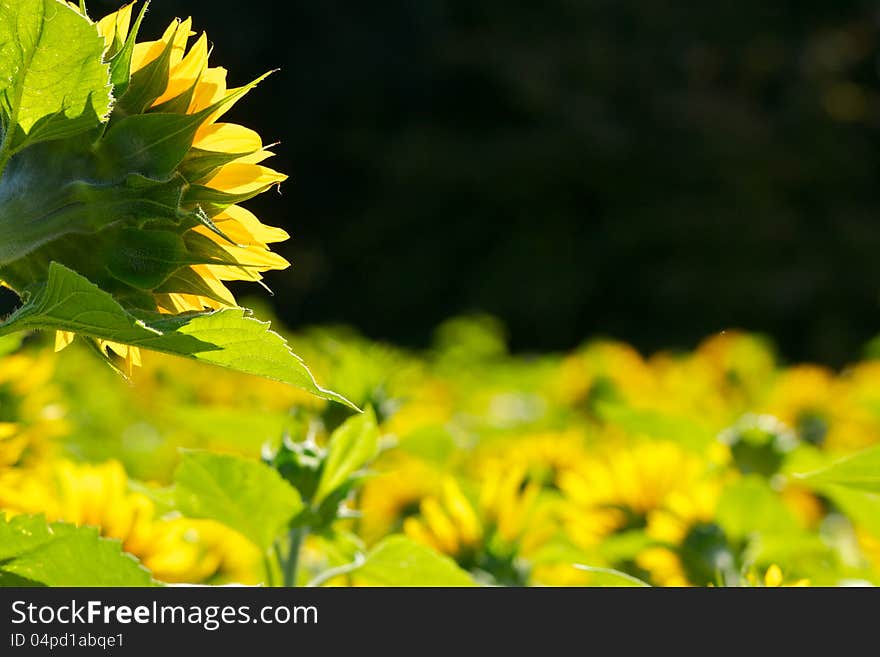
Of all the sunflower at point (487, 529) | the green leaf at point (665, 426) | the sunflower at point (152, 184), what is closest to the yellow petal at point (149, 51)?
the sunflower at point (152, 184)

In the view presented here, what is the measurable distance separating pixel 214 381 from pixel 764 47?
7.26 metres

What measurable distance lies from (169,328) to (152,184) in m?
0.05

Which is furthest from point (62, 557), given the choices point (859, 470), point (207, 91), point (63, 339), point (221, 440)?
point (221, 440)

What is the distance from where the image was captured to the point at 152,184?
40cm

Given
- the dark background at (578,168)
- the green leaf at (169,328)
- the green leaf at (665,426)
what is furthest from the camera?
the dark background at (578,168)

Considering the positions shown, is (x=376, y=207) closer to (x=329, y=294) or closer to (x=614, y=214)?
(x=329, y=294)

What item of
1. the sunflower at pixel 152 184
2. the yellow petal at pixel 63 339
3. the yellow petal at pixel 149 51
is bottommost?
the yellow petal at pixel 63 339

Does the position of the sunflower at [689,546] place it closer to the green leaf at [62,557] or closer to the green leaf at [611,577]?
the green leaf at [611,577]

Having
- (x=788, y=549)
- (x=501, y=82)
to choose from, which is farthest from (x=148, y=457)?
(x=501, y=82)

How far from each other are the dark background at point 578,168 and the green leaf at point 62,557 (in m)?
6.29

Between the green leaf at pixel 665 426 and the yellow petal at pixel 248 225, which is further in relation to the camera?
the green leaf at pixel 665 426

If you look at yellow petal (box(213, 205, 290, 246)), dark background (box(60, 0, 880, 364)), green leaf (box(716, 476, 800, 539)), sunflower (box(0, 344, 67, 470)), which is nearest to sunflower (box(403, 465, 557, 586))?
green leaf (box(716, 476, 800, 539))

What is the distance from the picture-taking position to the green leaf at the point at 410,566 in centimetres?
59

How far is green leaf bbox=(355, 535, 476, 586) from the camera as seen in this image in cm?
59
